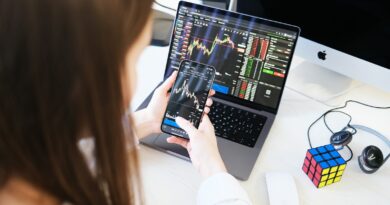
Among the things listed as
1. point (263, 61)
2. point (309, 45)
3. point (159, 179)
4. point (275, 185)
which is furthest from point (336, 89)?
point (159, 179)

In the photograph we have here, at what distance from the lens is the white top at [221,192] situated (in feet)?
2.08

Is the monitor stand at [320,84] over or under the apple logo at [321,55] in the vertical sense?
under

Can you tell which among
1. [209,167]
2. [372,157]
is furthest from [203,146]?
[372,157]

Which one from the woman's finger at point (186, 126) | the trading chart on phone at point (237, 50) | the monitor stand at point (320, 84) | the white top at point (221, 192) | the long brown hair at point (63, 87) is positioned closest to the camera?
the long brown hair at point (63, 87)

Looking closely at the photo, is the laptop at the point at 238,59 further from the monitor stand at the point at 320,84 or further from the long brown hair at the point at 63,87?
the long brown hair at the point at 63,87

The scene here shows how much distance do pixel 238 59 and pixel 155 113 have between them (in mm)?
221

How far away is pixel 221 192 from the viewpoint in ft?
2.12

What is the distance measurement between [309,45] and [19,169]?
0.71m

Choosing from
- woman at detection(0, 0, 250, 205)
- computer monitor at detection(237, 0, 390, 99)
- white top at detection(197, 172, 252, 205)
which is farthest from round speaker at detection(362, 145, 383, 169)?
woman at detection(0, 0, 250, 205)

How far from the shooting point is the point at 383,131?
2.89 ft

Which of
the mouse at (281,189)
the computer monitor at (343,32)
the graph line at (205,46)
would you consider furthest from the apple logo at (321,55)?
the mouse at (281,189)

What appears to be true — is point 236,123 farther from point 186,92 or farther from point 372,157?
point 372,157

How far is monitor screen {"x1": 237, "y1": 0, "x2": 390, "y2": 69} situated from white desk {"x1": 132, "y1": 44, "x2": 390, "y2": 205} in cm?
15

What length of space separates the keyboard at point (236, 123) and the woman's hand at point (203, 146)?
0.21 feet
